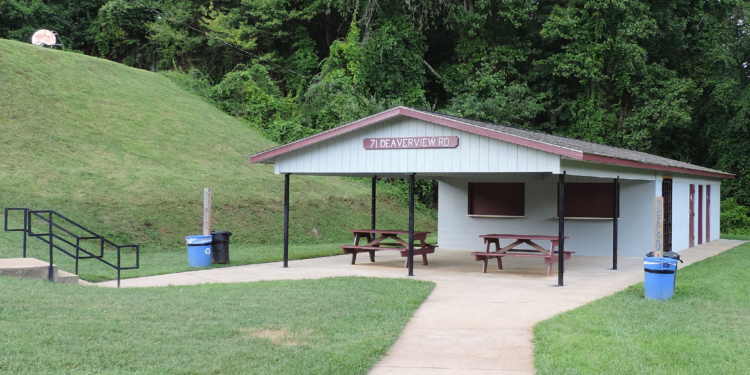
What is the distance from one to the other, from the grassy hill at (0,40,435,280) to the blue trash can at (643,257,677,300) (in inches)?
456

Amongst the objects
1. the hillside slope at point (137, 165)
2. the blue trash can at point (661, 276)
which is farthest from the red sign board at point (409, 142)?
the hillside slope at point (137, 165)

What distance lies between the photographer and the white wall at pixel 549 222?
55.9 feet

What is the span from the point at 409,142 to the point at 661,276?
5.11 m

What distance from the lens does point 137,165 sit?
75.5 ft

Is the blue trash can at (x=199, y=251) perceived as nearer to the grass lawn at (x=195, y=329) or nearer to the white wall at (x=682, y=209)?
the grass lawn at (x=195, y=329)

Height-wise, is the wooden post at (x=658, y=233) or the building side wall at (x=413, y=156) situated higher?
the building side wall at (x=413, y=156)

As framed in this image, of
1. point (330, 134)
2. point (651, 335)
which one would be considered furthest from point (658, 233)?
point (330, 134)

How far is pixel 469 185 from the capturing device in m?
19.1

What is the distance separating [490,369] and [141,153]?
2067 cm

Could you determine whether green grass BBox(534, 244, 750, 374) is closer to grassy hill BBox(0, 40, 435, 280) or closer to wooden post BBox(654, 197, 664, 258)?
wooden post BBox(654, 197, 664, 258)

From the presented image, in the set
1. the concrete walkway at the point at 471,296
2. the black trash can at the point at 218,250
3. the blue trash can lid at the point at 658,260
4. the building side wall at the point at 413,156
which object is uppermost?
the building side wall at the point at 413,156

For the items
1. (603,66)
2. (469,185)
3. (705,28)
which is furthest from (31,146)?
(705,28)

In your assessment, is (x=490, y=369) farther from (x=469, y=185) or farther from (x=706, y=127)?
(x=706, y=127)

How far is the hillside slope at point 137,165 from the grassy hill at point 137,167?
0.15 feet
